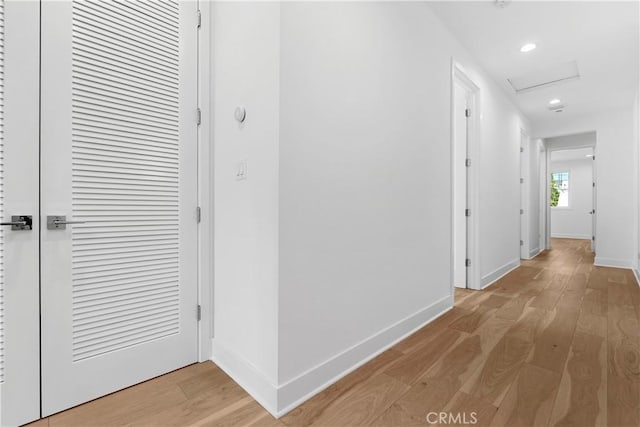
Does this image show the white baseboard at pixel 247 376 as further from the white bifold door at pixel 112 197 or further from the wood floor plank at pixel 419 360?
the wood floor plank at pixel 419 360

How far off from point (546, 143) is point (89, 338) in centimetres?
879

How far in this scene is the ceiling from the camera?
2592 mm

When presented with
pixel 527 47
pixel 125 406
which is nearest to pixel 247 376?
pixel 125 406

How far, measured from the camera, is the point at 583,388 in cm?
160

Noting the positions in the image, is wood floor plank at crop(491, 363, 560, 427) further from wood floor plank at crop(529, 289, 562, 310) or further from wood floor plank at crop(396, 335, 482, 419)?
wood floor plank at crop(529, 289, 562, 310)

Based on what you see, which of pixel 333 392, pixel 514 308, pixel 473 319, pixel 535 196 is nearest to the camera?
pixel 333 392

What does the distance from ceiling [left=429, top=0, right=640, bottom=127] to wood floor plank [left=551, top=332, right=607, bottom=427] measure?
9.19 ft

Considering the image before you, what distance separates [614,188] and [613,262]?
4.22 feet

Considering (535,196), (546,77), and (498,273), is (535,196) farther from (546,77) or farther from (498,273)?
(498,273)

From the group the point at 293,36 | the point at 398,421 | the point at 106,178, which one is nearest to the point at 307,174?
the point at 293,36

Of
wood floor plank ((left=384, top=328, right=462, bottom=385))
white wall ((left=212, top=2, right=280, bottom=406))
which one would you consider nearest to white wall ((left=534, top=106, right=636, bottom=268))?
wood floor plank ((left=384, top=328, right=462, bottom=385))

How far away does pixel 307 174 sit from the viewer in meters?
1.53

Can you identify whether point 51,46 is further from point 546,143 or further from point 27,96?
point 546,143

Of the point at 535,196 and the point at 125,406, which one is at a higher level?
the point at 535,196
